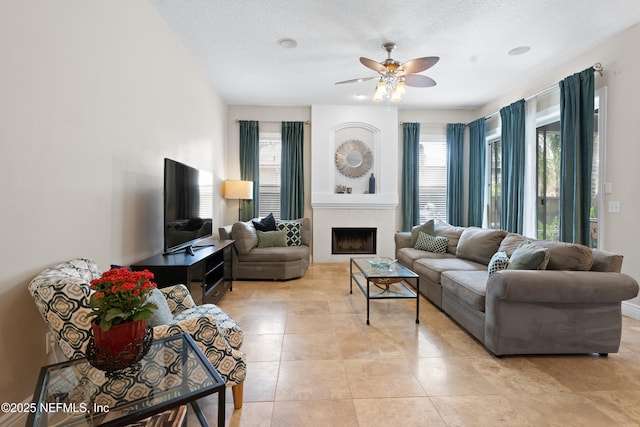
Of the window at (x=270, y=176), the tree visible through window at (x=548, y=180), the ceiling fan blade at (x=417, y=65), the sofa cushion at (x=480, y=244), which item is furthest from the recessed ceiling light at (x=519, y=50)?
the window at (x=270, y=176)

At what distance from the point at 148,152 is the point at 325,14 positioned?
2.15 metres

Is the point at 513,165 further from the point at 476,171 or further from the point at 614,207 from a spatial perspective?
the point at 614,207

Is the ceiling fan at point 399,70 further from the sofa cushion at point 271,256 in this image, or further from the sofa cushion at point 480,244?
the sofa cushion at point 271,256

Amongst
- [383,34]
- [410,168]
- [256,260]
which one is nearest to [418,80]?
[383,34]

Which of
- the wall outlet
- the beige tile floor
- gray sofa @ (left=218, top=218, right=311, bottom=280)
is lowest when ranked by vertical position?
the beige tile floor

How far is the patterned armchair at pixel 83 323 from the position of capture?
1316 mm

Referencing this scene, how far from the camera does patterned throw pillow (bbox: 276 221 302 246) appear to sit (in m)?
5.25

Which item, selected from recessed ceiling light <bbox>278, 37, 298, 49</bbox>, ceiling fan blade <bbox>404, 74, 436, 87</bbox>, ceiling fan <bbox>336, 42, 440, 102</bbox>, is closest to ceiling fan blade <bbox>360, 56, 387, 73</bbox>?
ceiling fan <bbox>336, 42, 440, 102</bbox>

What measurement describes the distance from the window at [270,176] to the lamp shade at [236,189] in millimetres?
622

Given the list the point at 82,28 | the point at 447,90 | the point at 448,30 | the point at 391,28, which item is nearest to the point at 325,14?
the point at 391,28

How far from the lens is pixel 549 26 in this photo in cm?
316

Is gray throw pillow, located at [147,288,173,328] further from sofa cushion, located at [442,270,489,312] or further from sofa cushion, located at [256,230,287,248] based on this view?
sofa cushion, located at [256,230,287,248]

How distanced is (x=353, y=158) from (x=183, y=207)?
3.66 m

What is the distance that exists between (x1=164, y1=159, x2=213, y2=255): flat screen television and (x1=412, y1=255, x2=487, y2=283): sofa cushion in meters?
2.61
